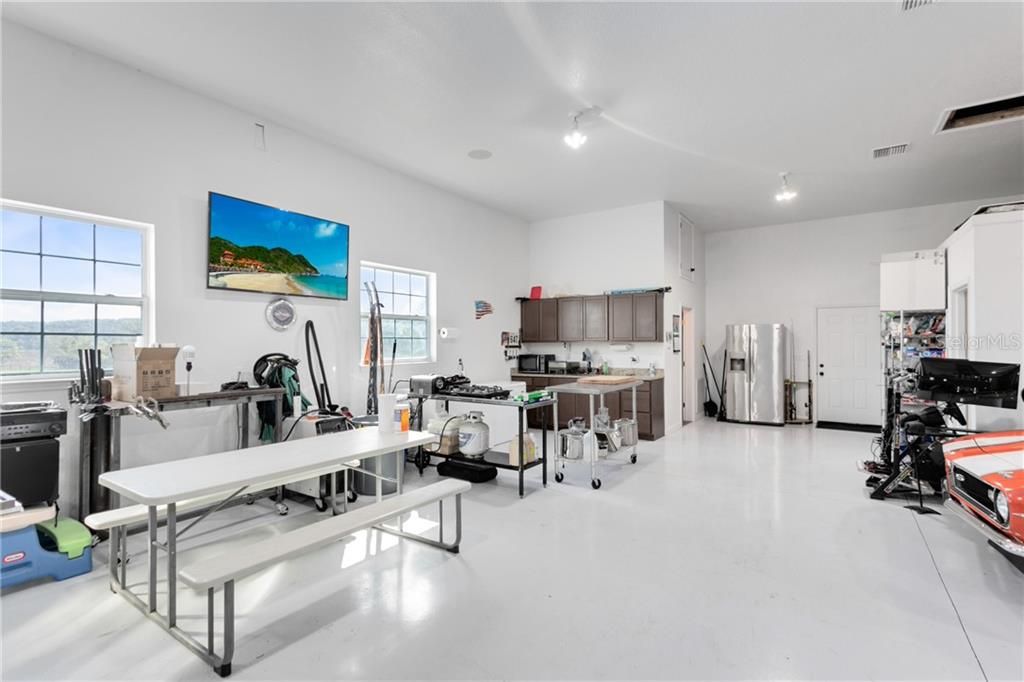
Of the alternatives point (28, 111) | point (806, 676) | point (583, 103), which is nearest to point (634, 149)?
point (583, 103)

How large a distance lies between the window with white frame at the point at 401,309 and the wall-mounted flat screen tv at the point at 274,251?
1.51ft

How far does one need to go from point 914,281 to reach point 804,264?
226cm

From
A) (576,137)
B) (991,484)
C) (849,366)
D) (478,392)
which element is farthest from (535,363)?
(991,484)

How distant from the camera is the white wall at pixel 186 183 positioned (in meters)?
3.29

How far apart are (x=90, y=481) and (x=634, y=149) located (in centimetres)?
549

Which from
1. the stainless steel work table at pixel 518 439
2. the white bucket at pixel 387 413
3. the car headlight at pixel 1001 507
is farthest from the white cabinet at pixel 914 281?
the white bucket at pixel 387 413

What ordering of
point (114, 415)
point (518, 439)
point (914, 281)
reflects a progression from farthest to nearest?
1. point (914, 281)
2. point (518, 439)
3. point (114, 415)

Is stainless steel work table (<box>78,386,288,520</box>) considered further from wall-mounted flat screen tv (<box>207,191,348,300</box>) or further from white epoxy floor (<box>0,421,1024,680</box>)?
wall-mounted flat screen tv (<box>207,191,348,300</box>)

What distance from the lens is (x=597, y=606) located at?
8.24 ft

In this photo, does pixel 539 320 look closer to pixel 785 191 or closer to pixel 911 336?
pixel 785 191

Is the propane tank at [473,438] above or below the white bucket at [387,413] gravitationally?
below

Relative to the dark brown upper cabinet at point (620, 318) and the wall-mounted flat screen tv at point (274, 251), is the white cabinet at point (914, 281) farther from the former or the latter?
the wall-mounted flat screen tv at point (274, 251)

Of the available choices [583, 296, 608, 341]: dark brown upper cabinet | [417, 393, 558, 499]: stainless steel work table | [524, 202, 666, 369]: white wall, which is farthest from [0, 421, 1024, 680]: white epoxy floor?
[524, 202, 666, 369]: white wall

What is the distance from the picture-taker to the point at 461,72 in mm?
3686
